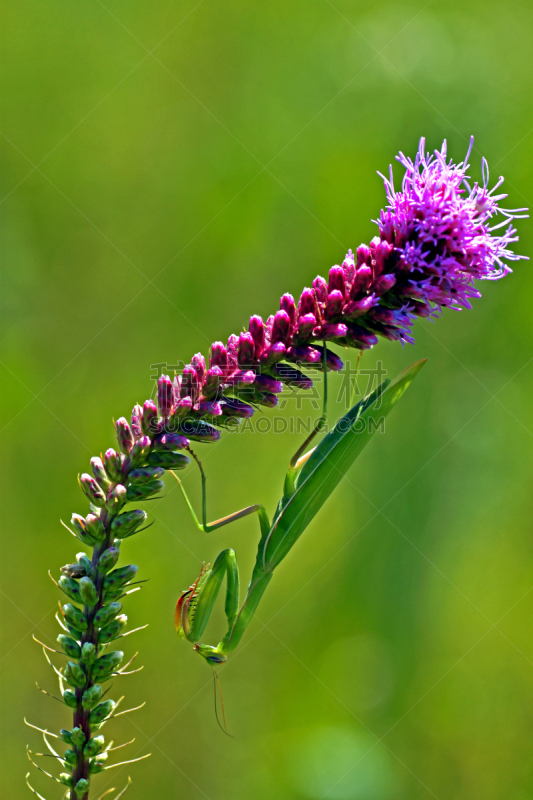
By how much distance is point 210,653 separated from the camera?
1787 millimetres

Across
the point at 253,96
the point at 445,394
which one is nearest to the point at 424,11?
the point at 253,96

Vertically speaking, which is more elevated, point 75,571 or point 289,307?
point 289,307

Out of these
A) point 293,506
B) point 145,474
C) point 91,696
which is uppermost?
point 293,506

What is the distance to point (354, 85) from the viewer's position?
97.7 inches

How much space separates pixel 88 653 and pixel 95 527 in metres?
0.23

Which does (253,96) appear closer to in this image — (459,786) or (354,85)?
(354,85)

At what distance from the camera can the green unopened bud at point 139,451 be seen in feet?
3.71

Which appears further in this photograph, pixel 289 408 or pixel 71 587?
pixel 289 408

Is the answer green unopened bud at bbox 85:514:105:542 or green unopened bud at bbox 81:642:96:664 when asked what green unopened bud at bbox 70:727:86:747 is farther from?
green unopened bud at bbox 85:514:105:542

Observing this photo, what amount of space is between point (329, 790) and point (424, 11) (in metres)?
3.44

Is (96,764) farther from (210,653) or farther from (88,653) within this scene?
(210,653)

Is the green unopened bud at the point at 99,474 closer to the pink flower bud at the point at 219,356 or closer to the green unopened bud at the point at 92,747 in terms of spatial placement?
the pink flower bud at the point at 219,356

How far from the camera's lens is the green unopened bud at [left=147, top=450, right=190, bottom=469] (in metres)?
1.15

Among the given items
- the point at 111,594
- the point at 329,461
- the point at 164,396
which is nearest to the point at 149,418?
the point at 164,396
